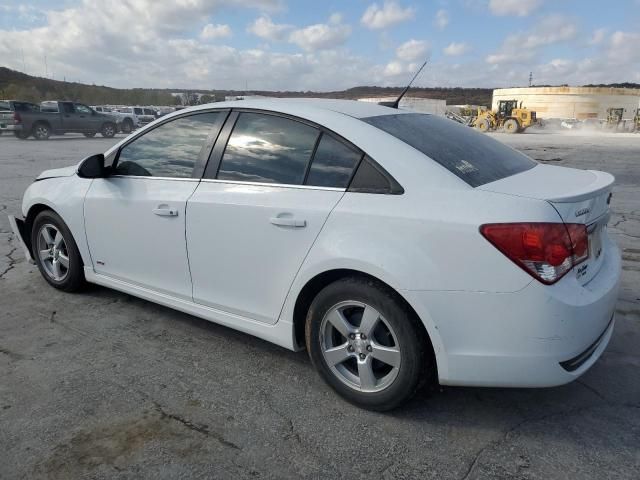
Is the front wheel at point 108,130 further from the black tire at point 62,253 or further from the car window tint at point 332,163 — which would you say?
the car window tint at point 332,163

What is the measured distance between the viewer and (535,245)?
2.20 metres

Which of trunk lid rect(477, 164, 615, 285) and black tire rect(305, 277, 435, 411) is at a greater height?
trunk lid rect(477, 164, 615, 285)

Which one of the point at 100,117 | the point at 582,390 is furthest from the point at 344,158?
the point at 100,117

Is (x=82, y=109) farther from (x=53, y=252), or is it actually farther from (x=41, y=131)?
(x=53, y=252)

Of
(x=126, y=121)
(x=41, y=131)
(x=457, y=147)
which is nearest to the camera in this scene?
(x=457, y=147)

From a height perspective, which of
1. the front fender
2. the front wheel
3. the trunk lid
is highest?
the trunk lid

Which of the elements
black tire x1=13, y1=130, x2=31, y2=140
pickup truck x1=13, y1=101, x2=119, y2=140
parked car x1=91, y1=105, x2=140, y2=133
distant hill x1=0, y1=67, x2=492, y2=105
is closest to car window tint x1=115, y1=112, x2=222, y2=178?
pickup truck x1=13, y1=101, x2=119, y2=140

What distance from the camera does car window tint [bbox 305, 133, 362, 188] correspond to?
8.85ft

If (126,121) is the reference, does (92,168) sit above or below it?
above

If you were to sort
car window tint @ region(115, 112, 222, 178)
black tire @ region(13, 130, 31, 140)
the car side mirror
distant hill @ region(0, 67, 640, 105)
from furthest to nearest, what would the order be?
distant hill @ region(0, 67, 640, 105), black tire @ region(13, 130, 31, 140), the car side mirror, car window tint @ region(115, 112, 222, 178)

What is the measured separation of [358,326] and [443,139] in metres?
1.17

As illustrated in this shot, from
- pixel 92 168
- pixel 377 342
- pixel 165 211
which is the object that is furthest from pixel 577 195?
pixel 92 168

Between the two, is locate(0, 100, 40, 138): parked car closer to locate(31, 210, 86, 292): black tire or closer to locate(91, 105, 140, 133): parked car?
locate(91, 105, 140, 133): parked car

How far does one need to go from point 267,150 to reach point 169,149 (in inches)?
33.6
